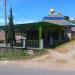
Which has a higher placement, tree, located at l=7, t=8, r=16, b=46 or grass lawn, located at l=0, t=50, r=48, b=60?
tree, located at l=7, t=8, r=16, b=46

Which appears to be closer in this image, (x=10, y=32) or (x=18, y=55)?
(x=18, y=55)

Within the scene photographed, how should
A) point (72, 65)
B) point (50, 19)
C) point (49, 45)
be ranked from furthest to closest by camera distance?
1. point (50, 19)
2. point (49, 45)
3. point (72, 65)

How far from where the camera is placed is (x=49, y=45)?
3594 centimetres

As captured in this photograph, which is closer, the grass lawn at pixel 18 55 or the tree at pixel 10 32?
the grass lawn at pixel 18 55

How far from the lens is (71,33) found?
145ft

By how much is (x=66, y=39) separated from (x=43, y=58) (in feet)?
58.0

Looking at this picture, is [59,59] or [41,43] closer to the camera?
[59,59]

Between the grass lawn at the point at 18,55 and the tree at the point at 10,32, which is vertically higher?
the tree at the point at 10,32

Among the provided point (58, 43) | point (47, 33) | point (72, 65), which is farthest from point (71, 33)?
point (72, 65)

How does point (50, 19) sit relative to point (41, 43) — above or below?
above

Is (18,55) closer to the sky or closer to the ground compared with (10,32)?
closer to the ground

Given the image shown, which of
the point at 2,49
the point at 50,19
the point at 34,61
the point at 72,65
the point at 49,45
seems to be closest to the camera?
the point at 72,65

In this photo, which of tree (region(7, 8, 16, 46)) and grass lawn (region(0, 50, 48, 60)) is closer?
grass lawn (region(0, 50, 48, 60))

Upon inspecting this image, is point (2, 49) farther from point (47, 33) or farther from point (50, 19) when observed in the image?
point (50, 19)
